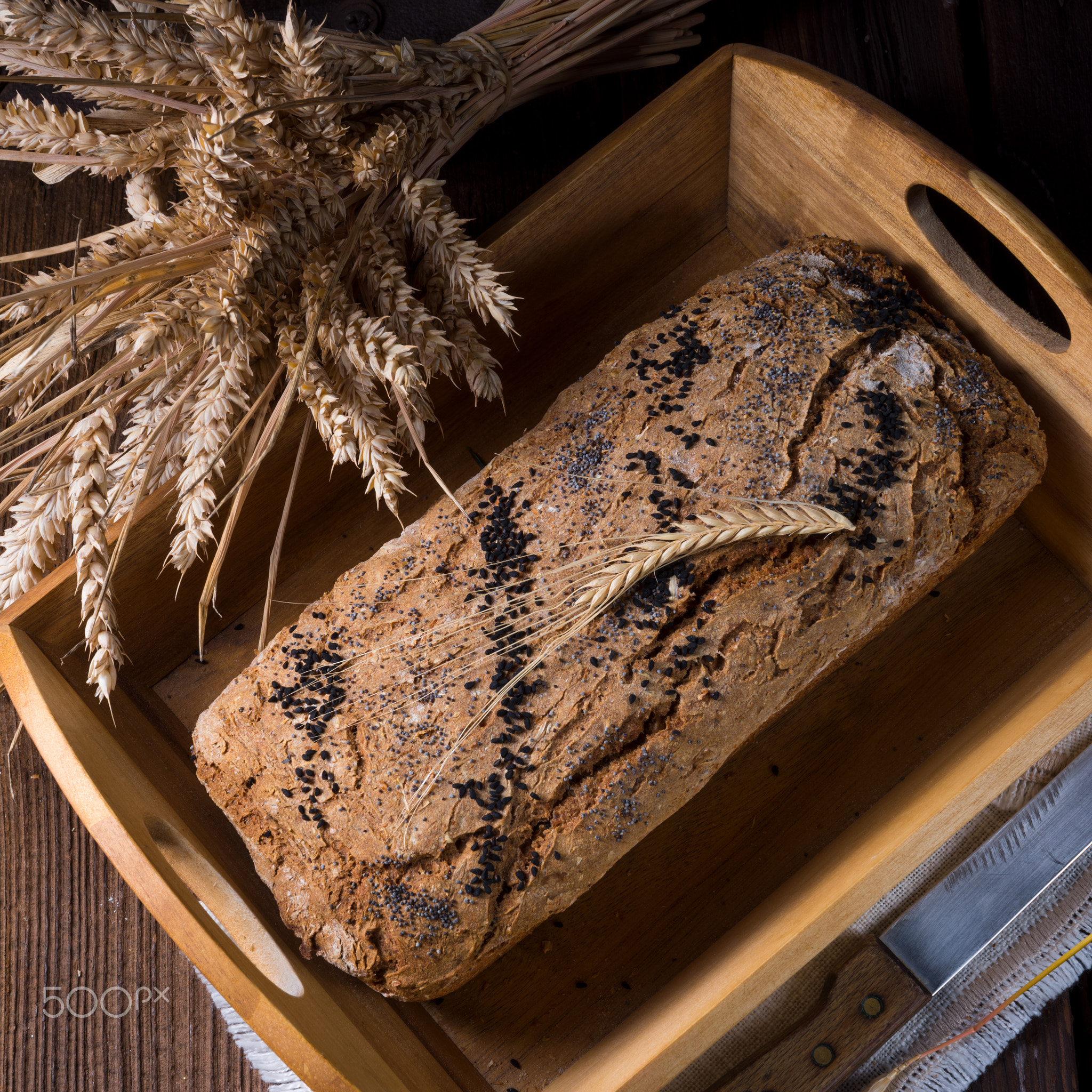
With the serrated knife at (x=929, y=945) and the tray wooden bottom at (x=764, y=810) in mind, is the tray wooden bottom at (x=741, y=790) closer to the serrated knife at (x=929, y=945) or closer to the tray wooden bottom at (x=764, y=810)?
the tray wooden bottom at (x=764, y=810)

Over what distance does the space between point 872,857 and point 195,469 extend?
1.19m

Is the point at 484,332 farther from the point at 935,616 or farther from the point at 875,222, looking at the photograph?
the point at 935,616

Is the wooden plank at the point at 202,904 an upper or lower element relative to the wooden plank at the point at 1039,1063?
upper

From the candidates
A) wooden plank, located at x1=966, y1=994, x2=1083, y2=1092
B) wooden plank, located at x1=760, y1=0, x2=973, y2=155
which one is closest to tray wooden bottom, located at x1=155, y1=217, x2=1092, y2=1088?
wooden plank, located at x1=966, y1=994, x2=1083, y2=1092

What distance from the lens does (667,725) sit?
1.38m

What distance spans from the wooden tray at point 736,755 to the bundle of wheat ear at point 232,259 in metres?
0.17

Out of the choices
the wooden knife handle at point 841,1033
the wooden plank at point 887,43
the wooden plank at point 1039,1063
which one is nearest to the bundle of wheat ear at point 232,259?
the wooden plank at point 887,43

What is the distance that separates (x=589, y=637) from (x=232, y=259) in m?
0.76

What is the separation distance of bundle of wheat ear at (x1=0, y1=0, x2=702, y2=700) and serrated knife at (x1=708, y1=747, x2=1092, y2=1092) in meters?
1.11

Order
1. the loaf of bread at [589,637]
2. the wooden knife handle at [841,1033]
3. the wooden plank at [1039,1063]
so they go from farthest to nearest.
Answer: the wooden plank at [1039,1063] → the wooden knife handle at [841,1033] → the loaf of bread at [589,637]

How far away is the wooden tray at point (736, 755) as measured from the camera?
4.53ft

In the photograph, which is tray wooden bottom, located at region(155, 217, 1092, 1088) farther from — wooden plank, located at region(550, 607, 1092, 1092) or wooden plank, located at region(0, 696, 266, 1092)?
wooden plank, located at region(0, 696, 266, 1092)

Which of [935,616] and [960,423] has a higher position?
[960,423]

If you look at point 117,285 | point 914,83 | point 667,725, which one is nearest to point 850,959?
point 667,725
